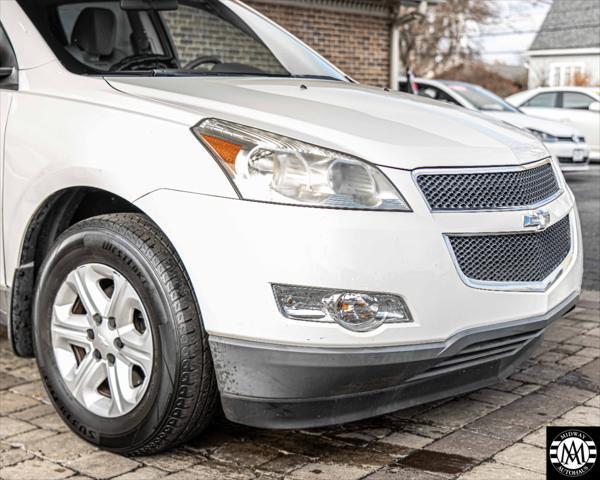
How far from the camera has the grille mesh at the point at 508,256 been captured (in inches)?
122

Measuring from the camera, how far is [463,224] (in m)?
3.08

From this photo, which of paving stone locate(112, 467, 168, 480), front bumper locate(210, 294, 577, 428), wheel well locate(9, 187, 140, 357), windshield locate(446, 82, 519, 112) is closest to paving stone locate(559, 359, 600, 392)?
front bumper locate(210, 294, 577, 428)

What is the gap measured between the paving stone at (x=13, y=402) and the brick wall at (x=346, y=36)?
38.6 ft

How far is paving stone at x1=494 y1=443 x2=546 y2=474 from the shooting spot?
3160mm

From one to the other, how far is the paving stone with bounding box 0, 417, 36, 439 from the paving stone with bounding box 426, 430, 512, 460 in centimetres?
157

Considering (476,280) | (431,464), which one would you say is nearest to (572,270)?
(476,280)

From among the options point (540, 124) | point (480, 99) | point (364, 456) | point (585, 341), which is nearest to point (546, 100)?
point (480, 99)

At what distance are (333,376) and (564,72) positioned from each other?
16841 millimetres

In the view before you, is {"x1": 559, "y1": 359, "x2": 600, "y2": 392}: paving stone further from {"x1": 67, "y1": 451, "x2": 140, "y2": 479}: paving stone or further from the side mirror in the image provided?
the side mirror

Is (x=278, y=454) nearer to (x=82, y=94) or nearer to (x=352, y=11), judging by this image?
(x=82, y=94)

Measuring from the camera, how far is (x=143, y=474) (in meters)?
3.18

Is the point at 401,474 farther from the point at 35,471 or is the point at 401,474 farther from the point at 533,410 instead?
the point at 35,471

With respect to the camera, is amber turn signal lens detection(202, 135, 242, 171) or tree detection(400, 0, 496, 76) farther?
tree detection(400, 0, 496, 76)

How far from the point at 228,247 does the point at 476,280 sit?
852 mm
